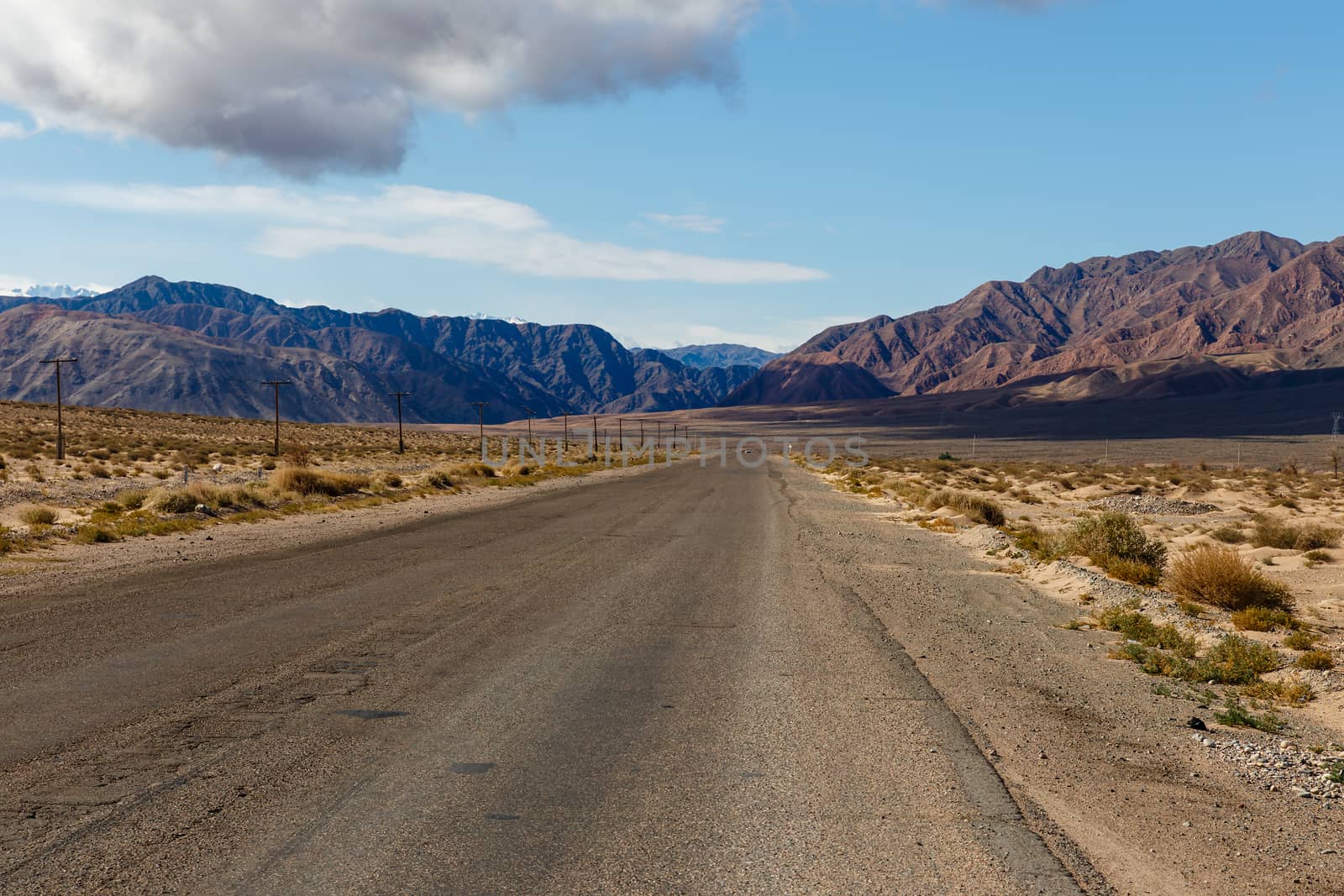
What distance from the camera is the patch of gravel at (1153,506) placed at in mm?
31766

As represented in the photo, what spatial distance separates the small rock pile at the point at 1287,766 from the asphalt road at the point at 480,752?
1.84m

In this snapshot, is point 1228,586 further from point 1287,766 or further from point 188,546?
point 188,546

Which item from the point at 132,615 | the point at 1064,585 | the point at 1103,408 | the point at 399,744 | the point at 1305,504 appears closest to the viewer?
the point at 399,744

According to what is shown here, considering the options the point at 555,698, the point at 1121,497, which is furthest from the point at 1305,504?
the point at 555,698

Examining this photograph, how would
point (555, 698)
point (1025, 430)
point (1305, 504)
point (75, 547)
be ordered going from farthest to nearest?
point (1025, 430), point (1305, 504), point (75, 547), point (555, 698)

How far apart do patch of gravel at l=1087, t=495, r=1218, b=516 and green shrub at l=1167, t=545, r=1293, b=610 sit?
1920 centimetres

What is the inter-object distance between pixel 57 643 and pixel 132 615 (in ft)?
4.96

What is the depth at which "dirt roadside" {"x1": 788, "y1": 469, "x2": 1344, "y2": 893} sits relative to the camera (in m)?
5.00

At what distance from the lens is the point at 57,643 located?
30.6 feet

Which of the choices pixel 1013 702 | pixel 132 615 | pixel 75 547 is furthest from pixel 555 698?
pixel 75 547

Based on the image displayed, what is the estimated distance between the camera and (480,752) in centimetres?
635

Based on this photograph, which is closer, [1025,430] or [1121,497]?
[1121,497]

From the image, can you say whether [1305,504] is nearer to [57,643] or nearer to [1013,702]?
[1013,702]

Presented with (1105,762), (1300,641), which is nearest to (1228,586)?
(1300,641)
